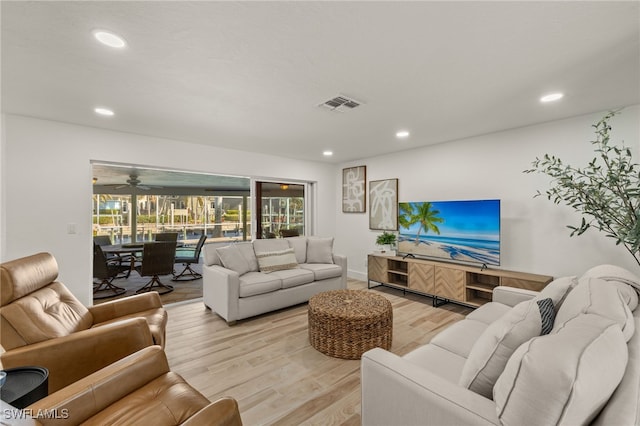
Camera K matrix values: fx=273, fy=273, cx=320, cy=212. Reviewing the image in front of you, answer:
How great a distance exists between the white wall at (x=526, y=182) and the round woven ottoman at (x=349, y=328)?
2084 mm

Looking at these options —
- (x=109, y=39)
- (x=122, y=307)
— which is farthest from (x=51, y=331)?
(x=109, y=39)

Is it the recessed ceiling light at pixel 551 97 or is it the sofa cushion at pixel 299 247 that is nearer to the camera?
the recessed ceiling light at pixel 551 97

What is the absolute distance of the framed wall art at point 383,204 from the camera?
15.9 ft

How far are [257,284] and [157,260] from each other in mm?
2189

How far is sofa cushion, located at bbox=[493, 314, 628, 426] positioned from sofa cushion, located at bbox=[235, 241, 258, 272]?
3.30 meters

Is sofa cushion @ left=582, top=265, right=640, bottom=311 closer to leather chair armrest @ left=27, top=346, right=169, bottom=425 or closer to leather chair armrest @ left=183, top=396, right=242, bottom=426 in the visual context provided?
leather chair armrest @ left=183, top=396, right=242, bottom=426

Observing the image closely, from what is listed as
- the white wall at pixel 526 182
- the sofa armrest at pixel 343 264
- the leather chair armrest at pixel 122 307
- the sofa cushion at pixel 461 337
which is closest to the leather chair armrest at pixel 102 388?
the leather chair armrest at pixel 122 307

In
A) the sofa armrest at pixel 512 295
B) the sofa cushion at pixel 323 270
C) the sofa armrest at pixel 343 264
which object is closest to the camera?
the sofa armrest at pixel 512 295

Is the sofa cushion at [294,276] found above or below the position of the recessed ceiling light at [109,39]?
below

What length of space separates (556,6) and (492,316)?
6.79 feet

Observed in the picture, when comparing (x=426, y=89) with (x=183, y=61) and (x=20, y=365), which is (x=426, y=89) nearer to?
(x=183, y=61)

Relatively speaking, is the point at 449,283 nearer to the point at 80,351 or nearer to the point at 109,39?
the point at 80,351

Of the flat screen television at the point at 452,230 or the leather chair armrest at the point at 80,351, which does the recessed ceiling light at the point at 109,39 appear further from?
the flat screen television at the point at 452,230

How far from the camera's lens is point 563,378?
78 centimetres
